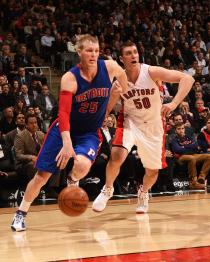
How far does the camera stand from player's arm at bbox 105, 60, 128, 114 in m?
6.19

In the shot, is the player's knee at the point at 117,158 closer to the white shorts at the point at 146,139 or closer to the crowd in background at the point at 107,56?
the white shorts at the point at 146,139

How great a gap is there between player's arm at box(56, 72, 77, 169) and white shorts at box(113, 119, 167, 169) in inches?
63.7

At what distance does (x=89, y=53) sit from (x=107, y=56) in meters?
8.94

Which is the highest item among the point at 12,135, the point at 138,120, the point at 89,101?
the point at 89,101

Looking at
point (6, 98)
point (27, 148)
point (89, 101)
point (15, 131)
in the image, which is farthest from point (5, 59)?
point (89, 101)

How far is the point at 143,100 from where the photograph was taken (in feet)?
23.7

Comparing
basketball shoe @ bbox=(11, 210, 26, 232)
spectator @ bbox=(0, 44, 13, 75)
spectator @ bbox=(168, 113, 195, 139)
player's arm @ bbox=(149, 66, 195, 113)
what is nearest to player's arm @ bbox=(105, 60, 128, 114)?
player's arm @ bbox=(149, 66, 195, 113)

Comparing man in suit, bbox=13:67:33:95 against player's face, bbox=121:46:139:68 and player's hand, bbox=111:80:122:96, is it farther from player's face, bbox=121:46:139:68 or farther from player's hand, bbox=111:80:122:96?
player's hand, bbox=111:80:122:96

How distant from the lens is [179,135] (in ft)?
35.9

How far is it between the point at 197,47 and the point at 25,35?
17.1 feet

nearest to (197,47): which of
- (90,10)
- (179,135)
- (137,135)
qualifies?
(90,10)

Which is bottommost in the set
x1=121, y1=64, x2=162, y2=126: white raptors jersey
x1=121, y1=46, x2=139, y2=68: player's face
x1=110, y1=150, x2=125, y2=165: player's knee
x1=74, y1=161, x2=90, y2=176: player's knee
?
x1=110, y1=150, x2=125, y2=165: player's knee

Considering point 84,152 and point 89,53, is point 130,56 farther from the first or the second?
point 84,152

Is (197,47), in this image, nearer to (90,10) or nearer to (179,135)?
(90,10)
